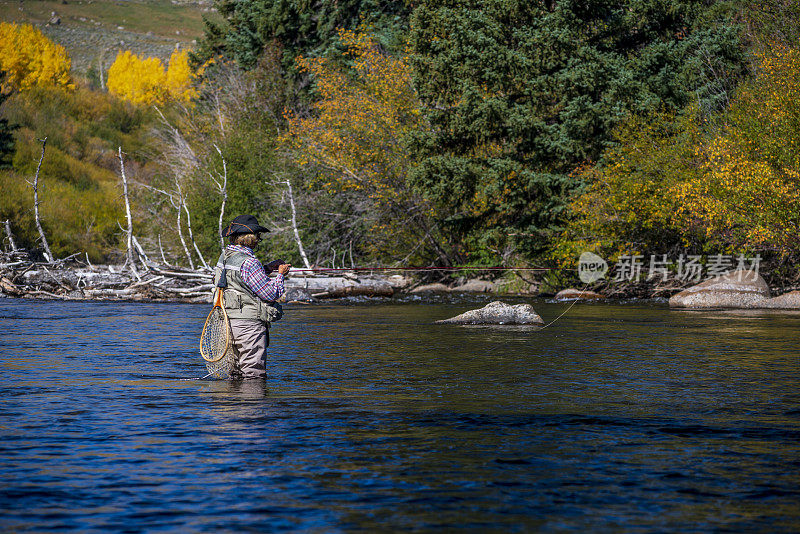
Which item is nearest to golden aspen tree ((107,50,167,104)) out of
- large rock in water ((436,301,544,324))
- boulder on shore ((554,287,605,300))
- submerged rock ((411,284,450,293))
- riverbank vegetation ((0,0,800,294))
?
riverbank vegetation ((0,0,800,294))

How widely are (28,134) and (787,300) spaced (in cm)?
4423

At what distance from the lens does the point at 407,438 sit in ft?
26.6

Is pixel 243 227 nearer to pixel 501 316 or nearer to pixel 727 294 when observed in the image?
pixel 501 316

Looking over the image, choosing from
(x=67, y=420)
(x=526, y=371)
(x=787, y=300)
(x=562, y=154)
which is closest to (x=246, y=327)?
(x=67, y=420)

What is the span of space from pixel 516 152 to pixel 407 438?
25485 millimetres

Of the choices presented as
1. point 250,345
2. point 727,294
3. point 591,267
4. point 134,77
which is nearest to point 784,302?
point 727,294

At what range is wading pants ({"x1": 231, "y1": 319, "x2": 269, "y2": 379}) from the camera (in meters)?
10.9

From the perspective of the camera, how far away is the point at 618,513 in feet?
19.1

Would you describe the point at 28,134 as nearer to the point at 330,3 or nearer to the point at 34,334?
the point at 330,3

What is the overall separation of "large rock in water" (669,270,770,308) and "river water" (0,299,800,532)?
10.7m

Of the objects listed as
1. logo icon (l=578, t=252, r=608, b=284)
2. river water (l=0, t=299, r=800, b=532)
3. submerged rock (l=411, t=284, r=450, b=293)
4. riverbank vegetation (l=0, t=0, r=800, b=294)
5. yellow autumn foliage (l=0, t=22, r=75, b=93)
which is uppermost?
yellow autumn foliage (l=0, t=22, r=75, b=93)

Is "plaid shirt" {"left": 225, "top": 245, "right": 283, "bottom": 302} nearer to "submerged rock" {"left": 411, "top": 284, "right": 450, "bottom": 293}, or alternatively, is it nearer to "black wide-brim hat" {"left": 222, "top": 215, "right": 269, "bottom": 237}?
"black wide-brim hat" {"left": 222, "top": 215, "right": 269, "bottom": 237}

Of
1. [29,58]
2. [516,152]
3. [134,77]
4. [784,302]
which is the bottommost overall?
[784,302]
